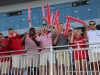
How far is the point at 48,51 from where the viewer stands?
6027 millimetres

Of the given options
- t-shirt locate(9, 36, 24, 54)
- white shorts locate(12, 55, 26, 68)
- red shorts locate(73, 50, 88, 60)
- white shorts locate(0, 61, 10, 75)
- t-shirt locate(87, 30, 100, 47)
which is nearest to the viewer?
red shorts locate(73, 50, 88, 60)

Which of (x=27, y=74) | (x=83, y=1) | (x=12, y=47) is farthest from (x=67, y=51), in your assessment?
(x=83, y=1)

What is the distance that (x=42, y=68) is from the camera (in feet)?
19.6

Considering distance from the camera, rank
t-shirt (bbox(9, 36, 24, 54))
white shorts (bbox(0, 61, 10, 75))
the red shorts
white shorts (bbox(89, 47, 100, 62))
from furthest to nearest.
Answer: t-shirt (bbox(9, 36, 24, 54)) < white shorts (bbox(0, 61, 10, 75)) < the red shorts < white shorts (bbox(89, 47, 100, 62))

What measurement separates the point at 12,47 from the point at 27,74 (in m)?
1.16

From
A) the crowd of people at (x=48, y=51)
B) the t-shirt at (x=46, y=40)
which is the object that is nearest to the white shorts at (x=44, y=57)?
the crowd of people at (x=48, y=51)

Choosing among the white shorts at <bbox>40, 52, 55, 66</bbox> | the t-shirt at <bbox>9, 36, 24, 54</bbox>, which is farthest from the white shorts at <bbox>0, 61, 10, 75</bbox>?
the white shorts at <bbox>40, 52, 55, 66</bbox>

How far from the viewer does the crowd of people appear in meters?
5.81

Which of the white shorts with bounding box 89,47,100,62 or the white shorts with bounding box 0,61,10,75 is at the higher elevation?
the white shorts with bounding box 89,47,100,62

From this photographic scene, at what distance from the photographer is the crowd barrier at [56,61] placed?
5.77m

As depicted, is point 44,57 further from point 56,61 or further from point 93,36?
point 93,36

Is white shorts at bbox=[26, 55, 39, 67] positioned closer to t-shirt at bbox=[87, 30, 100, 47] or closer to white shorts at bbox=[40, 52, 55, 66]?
white shorts at bbox=[40, 52, 55, 66]

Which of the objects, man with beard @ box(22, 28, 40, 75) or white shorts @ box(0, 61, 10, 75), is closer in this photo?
man with beard @ box(22, 28, 40, 75)

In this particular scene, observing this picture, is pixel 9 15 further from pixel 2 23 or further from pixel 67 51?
pixel 67 51
